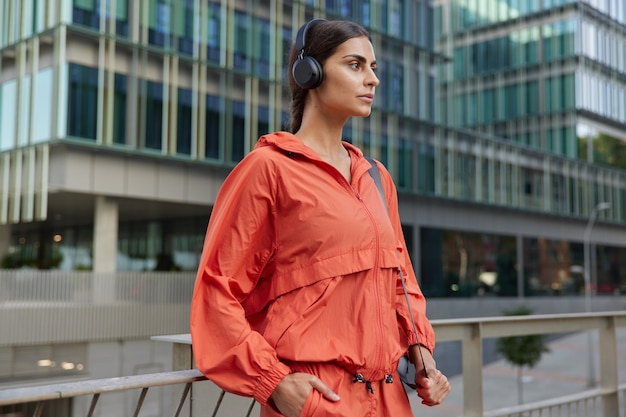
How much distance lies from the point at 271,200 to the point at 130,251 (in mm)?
26463

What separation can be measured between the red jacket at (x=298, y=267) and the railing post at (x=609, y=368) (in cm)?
331

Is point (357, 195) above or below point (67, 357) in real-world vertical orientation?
above

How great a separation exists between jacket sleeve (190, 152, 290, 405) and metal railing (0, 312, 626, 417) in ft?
1.20

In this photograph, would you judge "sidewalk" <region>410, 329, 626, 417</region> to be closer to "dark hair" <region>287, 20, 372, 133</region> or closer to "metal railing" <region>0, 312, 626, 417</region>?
"metal railing" <region>0, 312, 626, 417</region>

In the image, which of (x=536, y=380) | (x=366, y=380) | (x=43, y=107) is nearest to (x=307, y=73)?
(x=366, y=380)

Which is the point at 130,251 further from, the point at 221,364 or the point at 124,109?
the point at 221,364

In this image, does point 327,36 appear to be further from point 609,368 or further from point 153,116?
point 153,116

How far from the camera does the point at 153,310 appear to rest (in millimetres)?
22344

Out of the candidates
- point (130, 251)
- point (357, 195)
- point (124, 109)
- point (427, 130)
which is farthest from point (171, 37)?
point (357, 195)

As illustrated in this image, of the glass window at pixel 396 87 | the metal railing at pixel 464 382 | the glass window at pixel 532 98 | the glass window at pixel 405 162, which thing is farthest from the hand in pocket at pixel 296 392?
the glass window at pixel 532 98

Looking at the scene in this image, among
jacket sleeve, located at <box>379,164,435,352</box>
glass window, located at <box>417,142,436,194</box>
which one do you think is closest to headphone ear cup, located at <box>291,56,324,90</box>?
jacket sleeve, located at <box>379,164,435,352</box>

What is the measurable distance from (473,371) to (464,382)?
0.10m

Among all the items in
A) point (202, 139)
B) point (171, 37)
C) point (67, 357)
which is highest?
point (171, 37)

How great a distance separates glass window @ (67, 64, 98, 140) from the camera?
70.7ft
